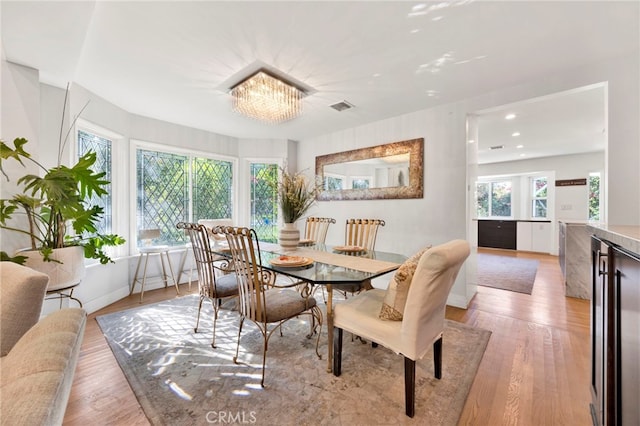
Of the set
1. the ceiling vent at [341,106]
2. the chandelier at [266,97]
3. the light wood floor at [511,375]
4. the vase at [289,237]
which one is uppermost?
the ceiling vent at [341,106]

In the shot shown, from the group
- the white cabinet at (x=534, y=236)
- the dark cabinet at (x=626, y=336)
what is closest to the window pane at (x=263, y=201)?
the dark cabinet at (x=626, y=336)

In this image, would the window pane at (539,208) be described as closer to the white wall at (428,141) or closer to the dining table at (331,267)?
the white wall at (428,141)

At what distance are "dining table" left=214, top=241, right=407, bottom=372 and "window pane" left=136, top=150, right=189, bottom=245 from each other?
2.11 m

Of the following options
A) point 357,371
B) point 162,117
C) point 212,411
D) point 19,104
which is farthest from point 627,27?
point 162,117

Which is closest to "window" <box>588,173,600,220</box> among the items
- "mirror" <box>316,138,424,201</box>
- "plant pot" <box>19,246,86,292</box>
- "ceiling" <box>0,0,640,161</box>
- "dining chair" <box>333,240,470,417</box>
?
"ceiling" <box>0,0,640,161</box>

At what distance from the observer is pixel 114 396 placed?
162 centimetres

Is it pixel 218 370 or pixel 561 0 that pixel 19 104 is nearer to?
pixel 218 370

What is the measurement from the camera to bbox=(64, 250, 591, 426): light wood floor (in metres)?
1.48

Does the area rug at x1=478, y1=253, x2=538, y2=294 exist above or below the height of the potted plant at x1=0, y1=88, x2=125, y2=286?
below

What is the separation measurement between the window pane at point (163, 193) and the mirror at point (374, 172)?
7.43 ft

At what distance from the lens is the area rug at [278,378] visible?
4.82ft

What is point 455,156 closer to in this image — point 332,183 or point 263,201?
point 332,183

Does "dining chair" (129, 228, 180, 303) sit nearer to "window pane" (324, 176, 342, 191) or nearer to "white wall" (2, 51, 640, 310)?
"white wall" (2, 51, 640, 310)

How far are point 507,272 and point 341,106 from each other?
4.26 meters
